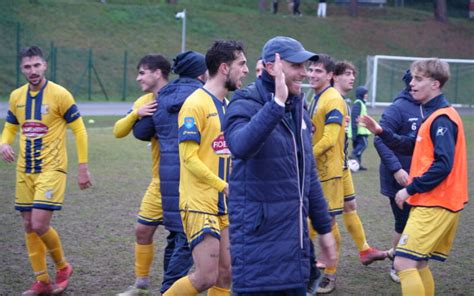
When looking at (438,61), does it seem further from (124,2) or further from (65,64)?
(124,2)

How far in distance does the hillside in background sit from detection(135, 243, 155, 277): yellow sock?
28807 mm

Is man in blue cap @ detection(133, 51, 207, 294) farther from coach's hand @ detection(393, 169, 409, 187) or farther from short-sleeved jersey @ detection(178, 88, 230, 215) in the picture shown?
coach's hand @ detection(393, 169, 409, 187)

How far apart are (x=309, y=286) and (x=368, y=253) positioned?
2.66m

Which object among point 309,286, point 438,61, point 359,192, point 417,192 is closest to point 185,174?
point 309,286

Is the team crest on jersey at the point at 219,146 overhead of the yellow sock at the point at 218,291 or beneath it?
overhead

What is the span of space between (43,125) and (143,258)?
147 cm

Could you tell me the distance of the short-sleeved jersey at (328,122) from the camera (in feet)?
22.3

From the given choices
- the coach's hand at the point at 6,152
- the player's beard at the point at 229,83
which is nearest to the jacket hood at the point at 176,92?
the player's beard at the point at 229,83

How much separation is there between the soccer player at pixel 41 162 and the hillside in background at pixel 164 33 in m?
28.2

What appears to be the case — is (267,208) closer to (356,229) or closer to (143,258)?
(143,258)

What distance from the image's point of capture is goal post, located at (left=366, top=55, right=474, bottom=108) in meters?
36.7

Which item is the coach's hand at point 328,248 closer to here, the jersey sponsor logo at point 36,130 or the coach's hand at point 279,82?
the coach's hand at point 279,82

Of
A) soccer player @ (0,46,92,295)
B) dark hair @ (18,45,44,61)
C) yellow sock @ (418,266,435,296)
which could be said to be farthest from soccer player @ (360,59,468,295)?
dark hair @ (18,45,44,61)

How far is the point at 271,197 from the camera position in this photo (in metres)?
4.02
